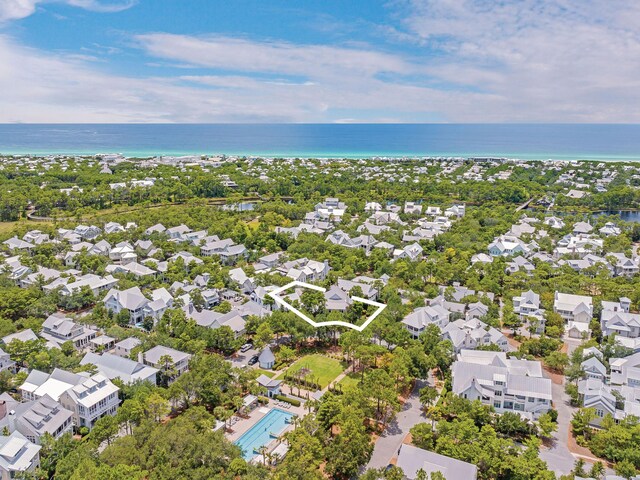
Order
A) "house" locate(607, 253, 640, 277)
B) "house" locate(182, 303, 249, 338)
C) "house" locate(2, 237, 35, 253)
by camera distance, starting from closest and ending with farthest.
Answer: "house" locate(182, 303, 249, 338) → "house" locate(607, 253, 640, 277) → "house" locate(2, 237, 35, 253)

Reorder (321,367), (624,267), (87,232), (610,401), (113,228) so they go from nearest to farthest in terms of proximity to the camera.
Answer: (610,401) < (321,367) < (624,267) < (87,232) < (113,228)

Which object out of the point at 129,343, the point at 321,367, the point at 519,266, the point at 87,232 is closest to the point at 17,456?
the point at 129,343

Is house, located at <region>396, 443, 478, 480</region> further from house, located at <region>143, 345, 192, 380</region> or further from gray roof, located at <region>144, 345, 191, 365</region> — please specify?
gray roof, located at <region>144, 345, 191, 365</region>

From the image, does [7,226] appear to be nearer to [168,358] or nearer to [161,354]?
[161,354]

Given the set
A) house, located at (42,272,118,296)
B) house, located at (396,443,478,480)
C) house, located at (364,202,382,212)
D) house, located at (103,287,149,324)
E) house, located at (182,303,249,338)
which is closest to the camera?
house, located at (396,443,478,480)

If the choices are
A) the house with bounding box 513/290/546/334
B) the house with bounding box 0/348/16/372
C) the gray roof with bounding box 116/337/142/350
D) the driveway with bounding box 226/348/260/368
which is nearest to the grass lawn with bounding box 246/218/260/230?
the driveway with bounding box 226/348/260/368

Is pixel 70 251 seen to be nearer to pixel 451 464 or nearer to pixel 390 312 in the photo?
pixel 390 312

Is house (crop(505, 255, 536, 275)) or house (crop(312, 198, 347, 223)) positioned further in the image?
house (crop(312, 198, 347, 223))
